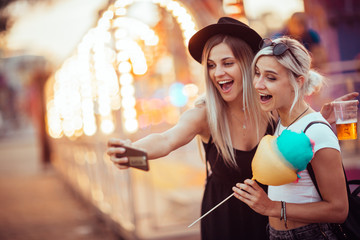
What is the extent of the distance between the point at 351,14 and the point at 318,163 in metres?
4.50

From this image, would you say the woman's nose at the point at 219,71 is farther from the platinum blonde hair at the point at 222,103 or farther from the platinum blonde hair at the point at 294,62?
the platinum blonde hair at the point at 294,62

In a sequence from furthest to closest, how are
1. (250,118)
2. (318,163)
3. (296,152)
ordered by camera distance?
1. (250,118)
2. (318,163)
3. (296,152)

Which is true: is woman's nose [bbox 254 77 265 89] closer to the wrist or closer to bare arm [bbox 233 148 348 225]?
bare arm [bbox 233 148 348 225]

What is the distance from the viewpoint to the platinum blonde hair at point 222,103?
7.06 feet

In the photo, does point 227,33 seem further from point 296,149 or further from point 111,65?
point 111,65

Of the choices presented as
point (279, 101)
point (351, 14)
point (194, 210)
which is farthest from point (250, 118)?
point (351, 14)

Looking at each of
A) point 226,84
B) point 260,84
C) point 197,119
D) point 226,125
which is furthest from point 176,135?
point 260,84

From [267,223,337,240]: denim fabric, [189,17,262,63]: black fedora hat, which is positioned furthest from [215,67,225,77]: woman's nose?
[267,223,337,240]: denim fabric

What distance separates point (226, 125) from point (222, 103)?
6.1 inches

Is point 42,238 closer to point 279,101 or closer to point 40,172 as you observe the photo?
point 279,101

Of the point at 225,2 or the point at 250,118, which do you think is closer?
the point at 250,118

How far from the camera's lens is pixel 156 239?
15.4 ft

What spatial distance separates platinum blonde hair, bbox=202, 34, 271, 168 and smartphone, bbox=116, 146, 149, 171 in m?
0.50

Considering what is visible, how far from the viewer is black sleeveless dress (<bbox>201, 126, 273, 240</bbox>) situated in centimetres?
225
